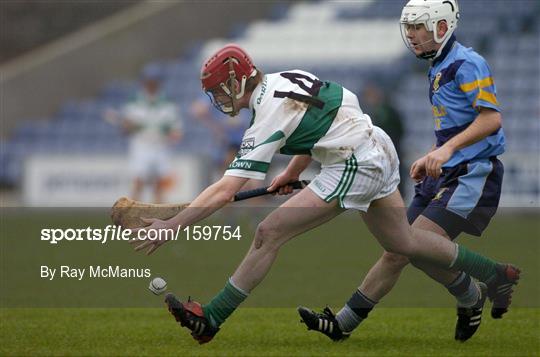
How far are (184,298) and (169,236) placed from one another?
2.28m

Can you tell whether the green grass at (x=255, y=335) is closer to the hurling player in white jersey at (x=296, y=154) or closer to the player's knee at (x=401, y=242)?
the hurling player in white jersey at (x=296, y=154)

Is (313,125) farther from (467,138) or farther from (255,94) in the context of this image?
(467,138)

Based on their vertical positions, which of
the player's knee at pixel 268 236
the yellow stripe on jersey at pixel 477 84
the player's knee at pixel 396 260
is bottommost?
the player's knee at pixel 396 260

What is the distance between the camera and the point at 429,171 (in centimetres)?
555

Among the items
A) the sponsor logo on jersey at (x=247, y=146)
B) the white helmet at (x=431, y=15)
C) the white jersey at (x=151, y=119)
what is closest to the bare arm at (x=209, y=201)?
the sponsor logo on jersey at (x=247, y=146)

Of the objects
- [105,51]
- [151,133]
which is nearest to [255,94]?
[151,133]

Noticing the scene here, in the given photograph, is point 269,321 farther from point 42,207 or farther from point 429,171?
point 42,207

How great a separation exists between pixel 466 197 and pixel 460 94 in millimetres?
525

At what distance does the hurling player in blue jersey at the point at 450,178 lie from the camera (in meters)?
5.95

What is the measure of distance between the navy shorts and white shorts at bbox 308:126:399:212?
1.60 feet

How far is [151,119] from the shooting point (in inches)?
580

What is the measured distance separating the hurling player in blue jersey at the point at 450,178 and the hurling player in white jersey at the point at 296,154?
35 cm

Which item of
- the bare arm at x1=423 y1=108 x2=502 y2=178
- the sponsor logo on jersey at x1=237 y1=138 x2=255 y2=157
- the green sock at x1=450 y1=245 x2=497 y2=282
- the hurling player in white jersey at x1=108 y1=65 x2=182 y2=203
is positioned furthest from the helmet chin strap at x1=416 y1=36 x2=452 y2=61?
the hurling player in white jersey at x1=108 y1=65 x2=182 y2=203

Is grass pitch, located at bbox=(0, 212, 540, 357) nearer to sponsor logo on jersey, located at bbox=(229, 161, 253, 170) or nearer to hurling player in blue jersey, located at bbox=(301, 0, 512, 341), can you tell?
hurling player in blue jersey, located at bbox=(301, 0, 512, 341)
